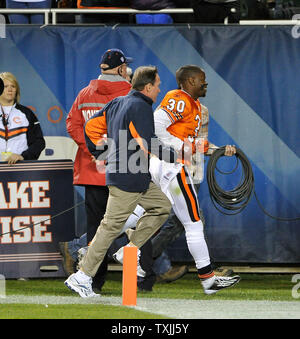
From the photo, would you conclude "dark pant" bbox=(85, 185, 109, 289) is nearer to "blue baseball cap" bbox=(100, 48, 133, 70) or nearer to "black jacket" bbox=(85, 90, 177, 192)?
"black jacket" bbox=(85, 90, 177, 192)

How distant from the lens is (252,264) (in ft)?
34.0

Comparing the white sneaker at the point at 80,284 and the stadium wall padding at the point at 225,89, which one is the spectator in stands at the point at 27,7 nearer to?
the stadium wall padding at the point at 225,89

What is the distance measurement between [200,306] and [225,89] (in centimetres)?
331

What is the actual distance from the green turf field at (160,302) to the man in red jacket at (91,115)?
582 millimetres

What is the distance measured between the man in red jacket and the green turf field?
22.9 inches

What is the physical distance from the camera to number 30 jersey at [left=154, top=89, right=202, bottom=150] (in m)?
8.00

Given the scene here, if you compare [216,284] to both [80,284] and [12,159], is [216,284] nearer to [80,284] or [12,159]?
[80,284]

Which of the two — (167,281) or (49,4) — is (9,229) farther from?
(49,4)

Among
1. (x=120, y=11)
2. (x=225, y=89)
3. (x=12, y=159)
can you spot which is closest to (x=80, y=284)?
(x=12, y=159)

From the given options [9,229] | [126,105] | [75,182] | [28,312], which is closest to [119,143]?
[126,105]

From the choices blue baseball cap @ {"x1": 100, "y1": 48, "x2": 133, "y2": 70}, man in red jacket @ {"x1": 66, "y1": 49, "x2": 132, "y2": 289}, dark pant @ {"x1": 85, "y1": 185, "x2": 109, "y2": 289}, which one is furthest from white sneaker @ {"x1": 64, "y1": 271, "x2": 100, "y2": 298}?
blue baseball cap @ {"x1": 100, "y1": 48, "x2": 133, "y2": 70}

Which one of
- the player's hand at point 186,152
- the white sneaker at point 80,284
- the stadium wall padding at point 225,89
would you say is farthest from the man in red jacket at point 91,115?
the stadium wall padding at point 225,89

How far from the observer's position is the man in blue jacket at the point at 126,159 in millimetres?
7531

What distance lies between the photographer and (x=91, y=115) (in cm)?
854
